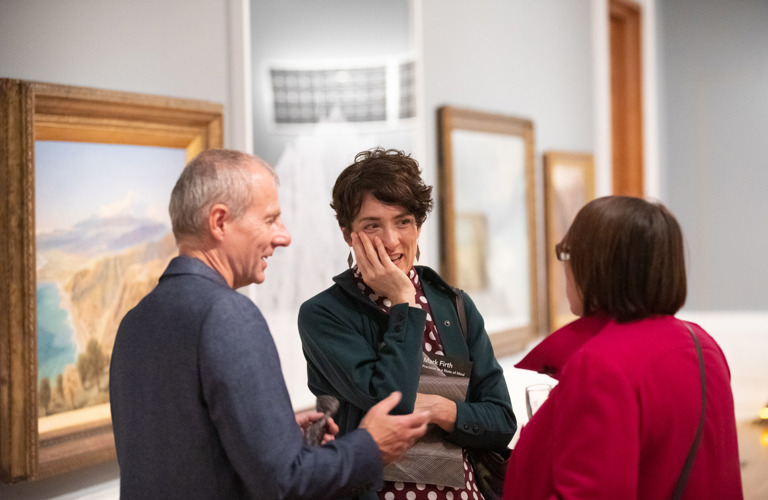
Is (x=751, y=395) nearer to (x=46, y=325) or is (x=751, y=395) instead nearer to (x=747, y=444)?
(x=747, y=444)

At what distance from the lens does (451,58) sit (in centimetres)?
434

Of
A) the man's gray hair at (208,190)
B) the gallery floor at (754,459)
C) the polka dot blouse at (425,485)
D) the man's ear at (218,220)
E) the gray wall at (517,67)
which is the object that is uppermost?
the gray wall at (517,67)

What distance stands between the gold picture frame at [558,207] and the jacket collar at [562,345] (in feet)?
11.1

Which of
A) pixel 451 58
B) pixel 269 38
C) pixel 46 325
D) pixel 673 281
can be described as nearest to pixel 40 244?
pixel 46 325

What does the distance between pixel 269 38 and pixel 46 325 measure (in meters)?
1.58

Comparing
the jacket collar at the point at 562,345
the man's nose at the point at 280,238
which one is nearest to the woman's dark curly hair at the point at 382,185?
the man's nose at the point at 280,238

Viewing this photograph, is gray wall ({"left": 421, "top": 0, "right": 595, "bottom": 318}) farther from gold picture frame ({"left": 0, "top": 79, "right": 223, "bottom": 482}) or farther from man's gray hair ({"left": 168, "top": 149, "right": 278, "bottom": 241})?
man's gray hair ({"left": 168, "top": 149, "right": 278, "bottom": 241})

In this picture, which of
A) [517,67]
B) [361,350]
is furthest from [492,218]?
[361,350]

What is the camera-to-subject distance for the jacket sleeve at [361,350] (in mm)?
1900

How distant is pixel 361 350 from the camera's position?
2.00 metres

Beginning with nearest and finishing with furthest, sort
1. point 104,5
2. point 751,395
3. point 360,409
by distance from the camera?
1. point 360,409
2. point 104,5
3. point 751,395

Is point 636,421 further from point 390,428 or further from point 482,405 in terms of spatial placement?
point 482,405

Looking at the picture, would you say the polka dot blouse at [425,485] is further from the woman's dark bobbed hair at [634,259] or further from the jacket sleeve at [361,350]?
the woman's dark bobbed hair at [634,259]

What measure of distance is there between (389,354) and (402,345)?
43mm
